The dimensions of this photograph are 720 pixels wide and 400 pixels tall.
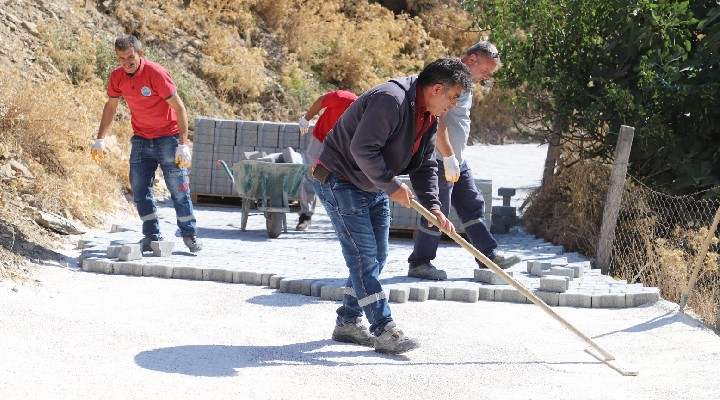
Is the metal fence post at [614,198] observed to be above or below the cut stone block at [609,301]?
above

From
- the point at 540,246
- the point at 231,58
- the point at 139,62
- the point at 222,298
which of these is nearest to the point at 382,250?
the point at 222,298

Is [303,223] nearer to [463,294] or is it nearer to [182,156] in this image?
[182,156]

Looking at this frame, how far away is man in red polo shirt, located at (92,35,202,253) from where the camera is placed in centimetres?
818

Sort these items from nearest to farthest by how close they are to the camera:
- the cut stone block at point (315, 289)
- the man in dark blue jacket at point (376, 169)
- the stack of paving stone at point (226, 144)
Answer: the man in dark blue jacket at point (376, 169), the cut stone block at point (315, 289), the stack of paving stone at point (226, 144)

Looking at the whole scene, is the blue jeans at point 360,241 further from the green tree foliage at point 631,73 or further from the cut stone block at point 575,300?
the green tree foliage at point 631,73

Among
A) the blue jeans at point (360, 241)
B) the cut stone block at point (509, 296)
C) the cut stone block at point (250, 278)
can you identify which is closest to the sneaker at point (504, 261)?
the cut stone block at point (509, 296)

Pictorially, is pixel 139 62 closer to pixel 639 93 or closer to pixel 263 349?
pixel 263 349

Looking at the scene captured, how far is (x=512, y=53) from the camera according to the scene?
11102 mm

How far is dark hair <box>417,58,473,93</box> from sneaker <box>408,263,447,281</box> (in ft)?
8.85

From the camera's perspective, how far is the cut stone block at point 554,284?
294 inches

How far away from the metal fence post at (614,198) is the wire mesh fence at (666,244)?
24 centimetres

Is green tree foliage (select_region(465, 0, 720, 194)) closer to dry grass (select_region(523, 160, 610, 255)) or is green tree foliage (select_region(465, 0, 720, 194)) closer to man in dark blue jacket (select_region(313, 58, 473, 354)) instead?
dry grass (select_region(523, 160, 610, 255))

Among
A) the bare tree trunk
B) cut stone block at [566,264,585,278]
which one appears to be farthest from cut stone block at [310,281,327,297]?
the bare tree trunk

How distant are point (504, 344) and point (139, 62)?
3.83 meters
